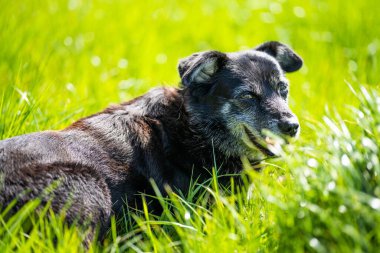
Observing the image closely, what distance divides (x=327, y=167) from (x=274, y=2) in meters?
8.13

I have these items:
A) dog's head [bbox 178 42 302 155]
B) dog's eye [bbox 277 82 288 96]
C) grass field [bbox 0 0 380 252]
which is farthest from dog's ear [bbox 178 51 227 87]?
grass field [bbox 0 0 380 252]

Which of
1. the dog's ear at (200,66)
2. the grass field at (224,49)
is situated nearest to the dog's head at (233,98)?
the dog's ear at (200,66)

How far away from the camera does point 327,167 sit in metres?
3.56

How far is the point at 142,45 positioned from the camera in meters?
8.58

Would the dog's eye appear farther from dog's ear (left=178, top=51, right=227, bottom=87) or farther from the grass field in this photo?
dog's ear (left=178, top=51, right=227, bottom=87)

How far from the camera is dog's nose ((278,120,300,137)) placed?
16.1 feet

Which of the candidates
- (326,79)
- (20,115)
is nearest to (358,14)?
(326,79)

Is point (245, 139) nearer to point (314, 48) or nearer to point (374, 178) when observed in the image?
point (374, 178)

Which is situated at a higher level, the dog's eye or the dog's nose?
the dog's eye

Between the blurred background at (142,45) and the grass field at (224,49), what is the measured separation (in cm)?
2

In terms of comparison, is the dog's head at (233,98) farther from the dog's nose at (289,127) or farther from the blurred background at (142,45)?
the blurred background at (142,45)

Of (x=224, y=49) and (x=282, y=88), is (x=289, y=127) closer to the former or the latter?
(x=282, y=88)

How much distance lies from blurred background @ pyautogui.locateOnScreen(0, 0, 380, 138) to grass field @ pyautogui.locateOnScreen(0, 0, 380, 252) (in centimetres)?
2

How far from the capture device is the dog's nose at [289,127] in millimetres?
4906
